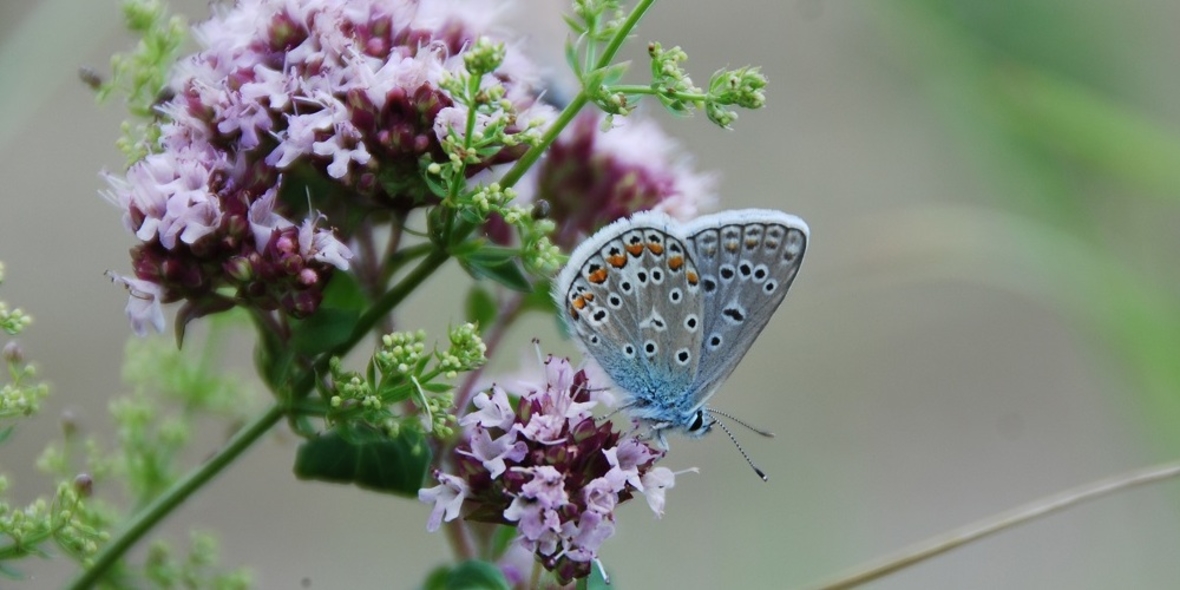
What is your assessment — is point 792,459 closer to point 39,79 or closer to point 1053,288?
point 1053,288

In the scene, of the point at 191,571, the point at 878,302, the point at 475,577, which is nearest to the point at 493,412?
the point at 475,577

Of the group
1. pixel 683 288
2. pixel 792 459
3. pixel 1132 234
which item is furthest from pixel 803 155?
pixel 683 288

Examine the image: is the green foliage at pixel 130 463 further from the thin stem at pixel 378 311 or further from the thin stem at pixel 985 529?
the thin stem at pixel 985 529

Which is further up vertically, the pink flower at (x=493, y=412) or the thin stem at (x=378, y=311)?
the thin stem at (x=378, y=311)

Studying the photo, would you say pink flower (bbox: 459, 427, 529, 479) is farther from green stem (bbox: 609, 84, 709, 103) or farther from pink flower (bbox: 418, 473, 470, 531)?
green stem (bbox: 609, 84, 709, 103)

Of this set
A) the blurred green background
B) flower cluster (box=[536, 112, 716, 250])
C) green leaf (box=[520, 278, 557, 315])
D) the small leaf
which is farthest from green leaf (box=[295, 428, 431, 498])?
the blurred green background

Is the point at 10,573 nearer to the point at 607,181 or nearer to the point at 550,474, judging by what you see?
the point at 550,474

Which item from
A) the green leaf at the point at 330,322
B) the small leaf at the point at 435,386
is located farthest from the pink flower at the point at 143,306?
the small leaf at the point at 435,386
